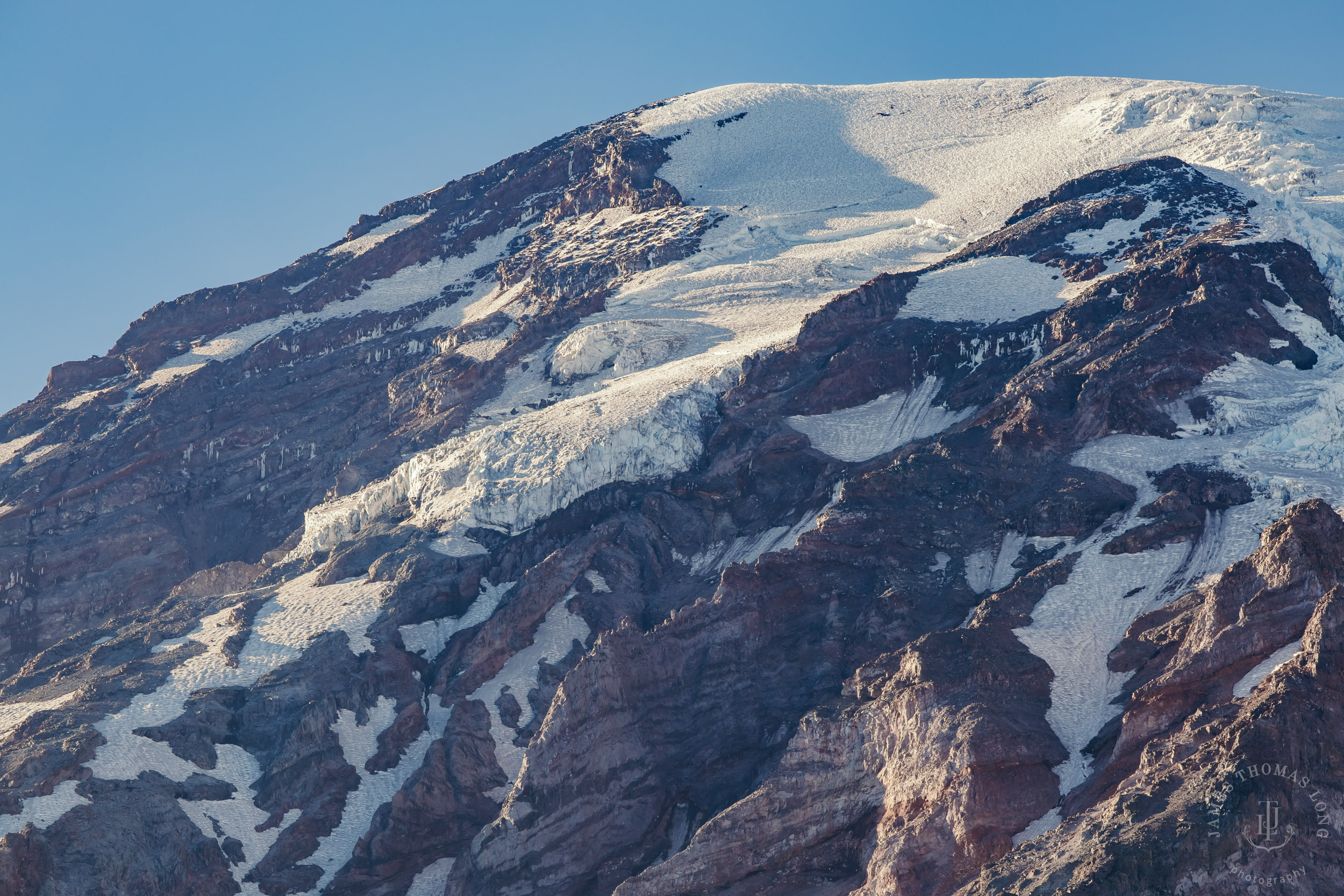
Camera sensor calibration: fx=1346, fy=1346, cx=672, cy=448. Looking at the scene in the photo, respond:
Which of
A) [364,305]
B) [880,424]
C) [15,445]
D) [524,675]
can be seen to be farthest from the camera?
[364,305]

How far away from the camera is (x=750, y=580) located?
72.9 meters

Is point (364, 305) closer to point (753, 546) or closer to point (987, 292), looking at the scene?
point (987, 292)

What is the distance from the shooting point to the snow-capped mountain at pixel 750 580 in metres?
51.4

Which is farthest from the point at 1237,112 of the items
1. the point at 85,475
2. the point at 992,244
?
the point at 85,475

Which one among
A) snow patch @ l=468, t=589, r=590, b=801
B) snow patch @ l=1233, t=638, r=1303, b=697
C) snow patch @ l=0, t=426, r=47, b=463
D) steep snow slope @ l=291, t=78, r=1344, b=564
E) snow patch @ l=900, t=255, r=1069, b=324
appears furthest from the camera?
snow patch @ l=0, t=426, r=47, b=463

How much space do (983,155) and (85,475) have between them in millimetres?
104652

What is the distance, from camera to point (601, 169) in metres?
169

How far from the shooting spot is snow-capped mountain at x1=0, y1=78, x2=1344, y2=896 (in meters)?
51.4

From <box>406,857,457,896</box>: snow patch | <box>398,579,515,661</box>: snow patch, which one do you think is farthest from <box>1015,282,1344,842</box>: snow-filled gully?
<box>398,579,515,661</box>: snow patch

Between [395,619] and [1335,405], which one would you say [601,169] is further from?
[1335,405]

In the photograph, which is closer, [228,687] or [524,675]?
[524,675]

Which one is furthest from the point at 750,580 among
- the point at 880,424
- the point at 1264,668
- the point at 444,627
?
the point at 1264,668

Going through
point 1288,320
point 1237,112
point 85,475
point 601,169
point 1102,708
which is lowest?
point 1102,708

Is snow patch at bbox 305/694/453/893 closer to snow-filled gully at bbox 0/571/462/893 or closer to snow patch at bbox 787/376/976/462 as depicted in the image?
snow-filled gully at bbox 0/571/462/893
